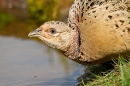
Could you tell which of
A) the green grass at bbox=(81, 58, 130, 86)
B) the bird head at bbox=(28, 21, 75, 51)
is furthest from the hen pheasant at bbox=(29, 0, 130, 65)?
the green grass at bbox=(81, 58, 130, 86)

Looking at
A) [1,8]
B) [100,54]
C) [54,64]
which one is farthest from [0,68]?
[1,8]

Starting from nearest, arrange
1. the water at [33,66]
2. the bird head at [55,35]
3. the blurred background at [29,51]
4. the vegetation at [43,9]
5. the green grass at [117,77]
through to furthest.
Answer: the green grass at [117,77] < the bird head at [55,35] < the water at [33,66] < the blurred background at [29,51] < the vegetation at [43,9]

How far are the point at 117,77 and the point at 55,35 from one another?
3.57 ft

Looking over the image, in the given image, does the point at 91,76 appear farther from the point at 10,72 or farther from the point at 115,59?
the point at 10,72

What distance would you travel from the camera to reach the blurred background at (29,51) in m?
8.01

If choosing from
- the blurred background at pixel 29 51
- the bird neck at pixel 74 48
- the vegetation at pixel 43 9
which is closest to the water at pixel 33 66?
the blurred background at pixel 29 51

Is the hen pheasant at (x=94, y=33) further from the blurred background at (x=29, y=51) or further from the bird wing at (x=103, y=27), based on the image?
the blurred background at (x=29, y=51)

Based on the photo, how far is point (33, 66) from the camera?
8.79m

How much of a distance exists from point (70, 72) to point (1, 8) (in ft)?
21.5

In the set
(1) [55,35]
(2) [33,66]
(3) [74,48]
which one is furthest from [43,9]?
(1) [55,35]

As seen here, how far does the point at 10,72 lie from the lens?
8352 millimetres

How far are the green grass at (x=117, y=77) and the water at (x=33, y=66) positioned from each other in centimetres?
115

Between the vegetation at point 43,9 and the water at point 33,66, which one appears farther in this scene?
the vegetation at point 43,9

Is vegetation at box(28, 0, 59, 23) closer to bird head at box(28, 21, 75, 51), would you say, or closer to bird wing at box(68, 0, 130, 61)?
bird wing at box(68, 0, 130, 61)
